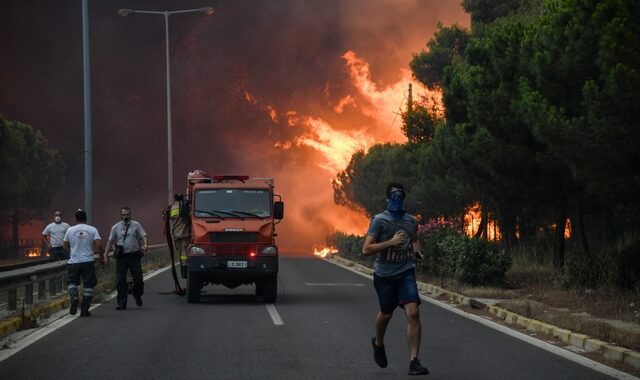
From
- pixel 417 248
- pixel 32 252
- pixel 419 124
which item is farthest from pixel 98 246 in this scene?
pixel 32 252

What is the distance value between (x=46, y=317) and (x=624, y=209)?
34.8 feet

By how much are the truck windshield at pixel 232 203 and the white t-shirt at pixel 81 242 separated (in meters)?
3.69

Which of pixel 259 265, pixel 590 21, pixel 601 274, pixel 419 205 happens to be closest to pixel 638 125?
pixel 590 21

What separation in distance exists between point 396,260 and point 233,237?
34.1 ft

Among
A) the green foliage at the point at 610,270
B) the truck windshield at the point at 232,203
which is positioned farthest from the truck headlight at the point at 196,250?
the green foliage at the point at 610,270

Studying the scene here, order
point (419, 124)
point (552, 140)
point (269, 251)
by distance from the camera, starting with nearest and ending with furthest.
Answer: point (552, 140) < point (269, 251) < point (419, 124)

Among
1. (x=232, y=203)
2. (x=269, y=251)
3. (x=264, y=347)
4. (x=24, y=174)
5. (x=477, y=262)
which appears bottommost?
(x=264, y=347)

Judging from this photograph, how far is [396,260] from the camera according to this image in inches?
398

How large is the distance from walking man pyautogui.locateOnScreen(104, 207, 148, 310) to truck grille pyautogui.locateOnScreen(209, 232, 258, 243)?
1.76 meters

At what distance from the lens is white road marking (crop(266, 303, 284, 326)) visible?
634 inches

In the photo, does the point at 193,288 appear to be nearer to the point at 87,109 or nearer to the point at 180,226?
the point at 180,226

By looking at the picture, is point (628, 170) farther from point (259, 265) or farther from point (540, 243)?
point (540, 243)

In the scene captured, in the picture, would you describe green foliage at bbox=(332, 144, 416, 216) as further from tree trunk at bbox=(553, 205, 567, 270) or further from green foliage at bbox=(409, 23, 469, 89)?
tree trunk at bbox=(553, 205, 567, 270)

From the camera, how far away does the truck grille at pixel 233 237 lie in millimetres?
20125
